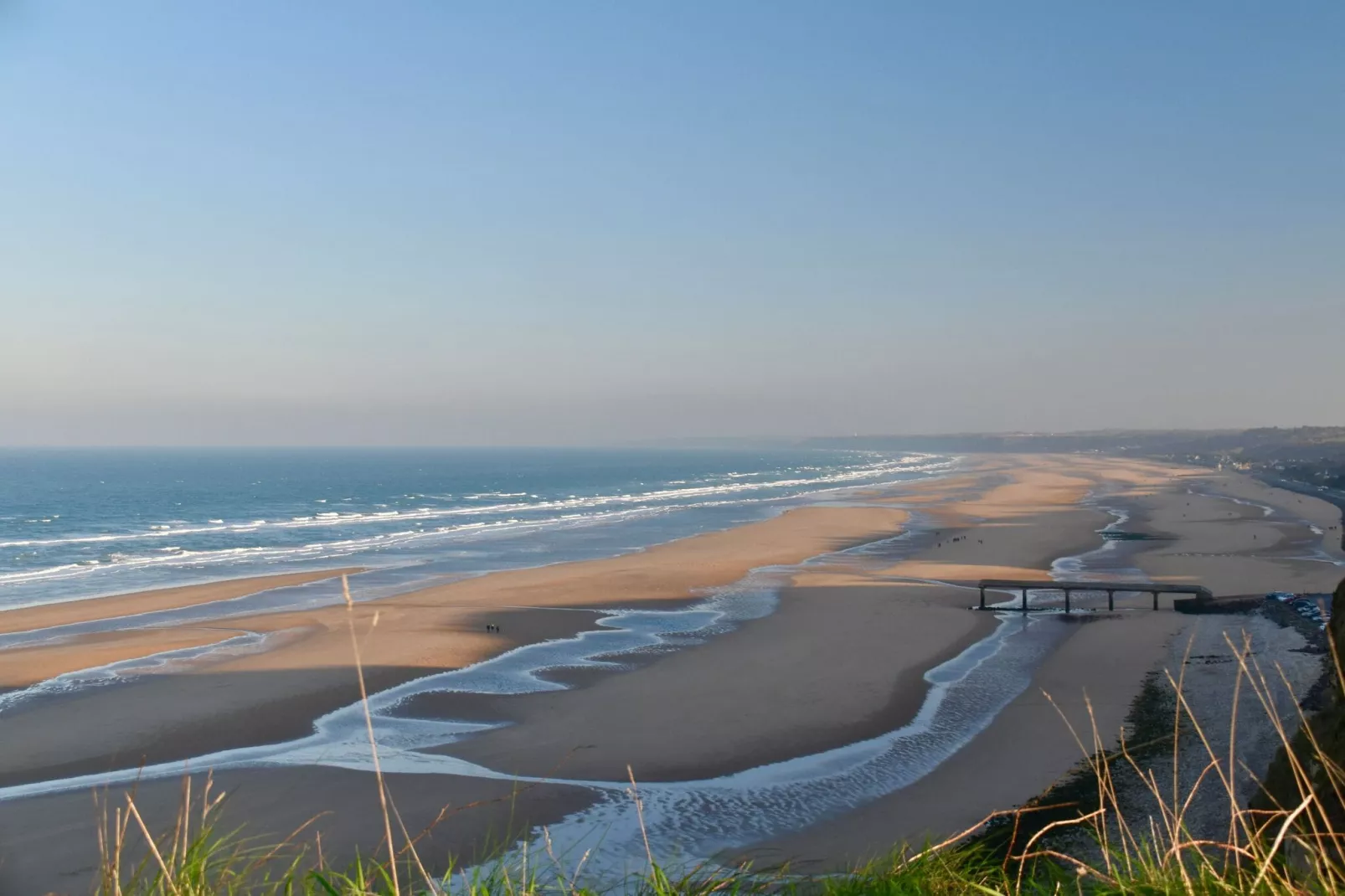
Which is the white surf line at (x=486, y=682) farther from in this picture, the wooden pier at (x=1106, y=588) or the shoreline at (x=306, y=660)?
the wooden pier at (x=1106, y=588)

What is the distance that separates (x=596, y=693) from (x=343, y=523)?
38.4 meters

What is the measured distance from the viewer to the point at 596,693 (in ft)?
51.8

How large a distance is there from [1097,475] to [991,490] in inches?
1176

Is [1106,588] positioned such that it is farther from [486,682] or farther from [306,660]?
[306,660]

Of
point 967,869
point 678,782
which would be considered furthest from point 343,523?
point 967,869

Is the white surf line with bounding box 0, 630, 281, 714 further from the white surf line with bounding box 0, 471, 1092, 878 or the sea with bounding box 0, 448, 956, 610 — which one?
the sea with bounding box 0, 448, 956, 610

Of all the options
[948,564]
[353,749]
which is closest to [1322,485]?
[948,564]

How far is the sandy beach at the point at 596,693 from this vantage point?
1040 centimetres

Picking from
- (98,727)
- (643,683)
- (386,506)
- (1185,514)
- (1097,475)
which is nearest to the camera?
(98,727)

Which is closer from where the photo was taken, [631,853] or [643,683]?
[631,853]

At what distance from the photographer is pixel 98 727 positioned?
13.8 m

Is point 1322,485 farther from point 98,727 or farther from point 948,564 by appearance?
point 98,727

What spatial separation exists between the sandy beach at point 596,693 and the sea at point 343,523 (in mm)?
4030

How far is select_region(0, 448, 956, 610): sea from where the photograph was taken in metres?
32.2
